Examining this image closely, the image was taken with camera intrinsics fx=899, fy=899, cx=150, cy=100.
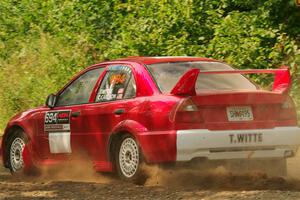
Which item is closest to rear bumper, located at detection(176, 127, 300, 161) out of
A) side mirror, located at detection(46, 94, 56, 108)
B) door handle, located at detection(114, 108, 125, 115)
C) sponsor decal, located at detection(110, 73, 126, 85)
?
door handle, located at detection(114, 108, 125, 115)

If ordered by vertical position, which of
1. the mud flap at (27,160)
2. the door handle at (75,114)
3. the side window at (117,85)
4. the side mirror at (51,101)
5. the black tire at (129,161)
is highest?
the side window at (117,85)

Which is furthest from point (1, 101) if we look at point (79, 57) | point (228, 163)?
point (228, 163)

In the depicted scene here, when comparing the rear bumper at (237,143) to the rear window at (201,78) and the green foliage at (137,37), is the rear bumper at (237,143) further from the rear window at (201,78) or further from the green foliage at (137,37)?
the green foliage at (137,37)

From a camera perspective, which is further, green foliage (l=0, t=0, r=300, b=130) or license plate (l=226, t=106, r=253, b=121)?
green foliage (l=0, t=0, r=300, b=130)

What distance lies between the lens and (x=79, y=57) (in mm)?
18344

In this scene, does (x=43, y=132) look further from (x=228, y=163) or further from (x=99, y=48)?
(x=99, y=48)

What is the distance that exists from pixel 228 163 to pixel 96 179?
199cm

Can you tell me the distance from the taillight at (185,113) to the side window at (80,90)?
184 cm

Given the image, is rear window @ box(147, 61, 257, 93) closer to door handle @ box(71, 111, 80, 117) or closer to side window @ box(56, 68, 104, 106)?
side window @ box(56, 68, 104, 106)

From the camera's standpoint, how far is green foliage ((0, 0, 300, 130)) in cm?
1673

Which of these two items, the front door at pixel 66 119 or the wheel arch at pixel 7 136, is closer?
the front door at pixel 66 119

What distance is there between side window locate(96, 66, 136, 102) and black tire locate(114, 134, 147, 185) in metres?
0.57

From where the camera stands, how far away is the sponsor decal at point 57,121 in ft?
36.0

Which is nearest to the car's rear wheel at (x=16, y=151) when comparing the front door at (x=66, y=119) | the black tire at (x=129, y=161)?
the front door at (x=66, y=119)
